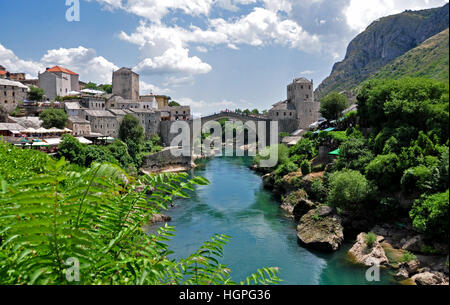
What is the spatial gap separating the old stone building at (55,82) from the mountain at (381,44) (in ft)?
208

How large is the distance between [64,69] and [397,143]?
46063mm

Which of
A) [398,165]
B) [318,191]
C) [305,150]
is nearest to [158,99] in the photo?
[305,150]

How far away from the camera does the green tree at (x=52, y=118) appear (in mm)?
28000

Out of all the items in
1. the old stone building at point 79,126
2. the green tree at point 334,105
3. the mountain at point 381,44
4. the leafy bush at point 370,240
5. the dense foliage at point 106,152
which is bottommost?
the leafy bush at point 370,240

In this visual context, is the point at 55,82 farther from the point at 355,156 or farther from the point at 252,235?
the point at 355,156

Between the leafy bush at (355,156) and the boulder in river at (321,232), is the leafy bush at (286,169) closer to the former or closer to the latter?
the leafy bush at (355,156)

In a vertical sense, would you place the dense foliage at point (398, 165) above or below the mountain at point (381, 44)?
below

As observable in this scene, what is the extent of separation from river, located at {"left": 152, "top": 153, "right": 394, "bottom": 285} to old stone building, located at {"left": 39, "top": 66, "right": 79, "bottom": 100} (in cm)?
3027

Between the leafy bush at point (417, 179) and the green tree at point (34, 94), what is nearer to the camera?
the leafy bush at point (417, 179)

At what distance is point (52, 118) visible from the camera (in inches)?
1107

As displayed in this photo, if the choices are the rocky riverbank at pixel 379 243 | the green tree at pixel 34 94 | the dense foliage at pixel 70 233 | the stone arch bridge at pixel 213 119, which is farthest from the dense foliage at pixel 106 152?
the dense foliage at pixel 70 233

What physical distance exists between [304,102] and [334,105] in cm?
1046

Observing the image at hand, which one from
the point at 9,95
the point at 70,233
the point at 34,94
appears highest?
the point at 34,94
